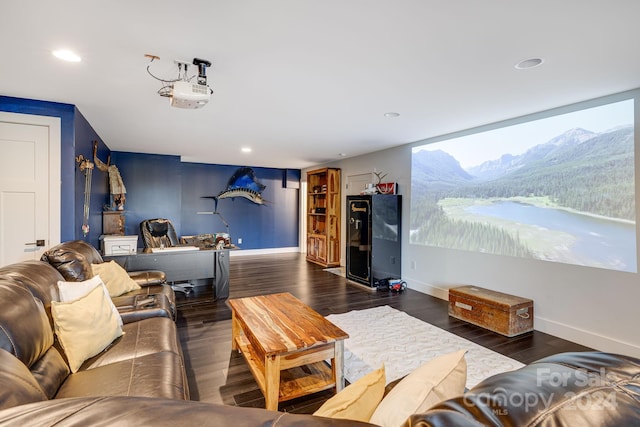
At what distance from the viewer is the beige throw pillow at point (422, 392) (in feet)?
2.40

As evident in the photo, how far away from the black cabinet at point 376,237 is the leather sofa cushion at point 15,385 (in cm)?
440

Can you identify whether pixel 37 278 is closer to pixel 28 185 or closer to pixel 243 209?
pixel 28 185

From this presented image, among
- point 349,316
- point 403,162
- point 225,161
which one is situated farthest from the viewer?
point 225,161

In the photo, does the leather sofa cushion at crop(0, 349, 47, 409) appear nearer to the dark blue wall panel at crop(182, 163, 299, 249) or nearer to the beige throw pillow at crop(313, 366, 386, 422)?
the beige throw pillow at crop(313, 366, 386, 422)

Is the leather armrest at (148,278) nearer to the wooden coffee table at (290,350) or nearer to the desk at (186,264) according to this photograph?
the desk at (186,264)

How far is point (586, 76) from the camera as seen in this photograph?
7.85 feet

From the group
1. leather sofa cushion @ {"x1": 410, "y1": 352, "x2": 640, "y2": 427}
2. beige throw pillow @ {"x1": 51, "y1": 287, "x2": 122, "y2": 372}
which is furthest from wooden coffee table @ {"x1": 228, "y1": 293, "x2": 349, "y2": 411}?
leather sofa cushion @ {"x1": 410, "y1": 352, "x2": 640, "y2": 427}

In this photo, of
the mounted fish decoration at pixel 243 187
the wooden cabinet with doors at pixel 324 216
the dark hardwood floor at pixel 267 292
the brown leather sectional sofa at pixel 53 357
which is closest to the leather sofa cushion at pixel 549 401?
the brown leather sectional sofa at pixel 53 357

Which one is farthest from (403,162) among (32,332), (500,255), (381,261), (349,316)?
(32,332)

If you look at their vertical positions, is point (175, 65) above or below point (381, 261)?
above

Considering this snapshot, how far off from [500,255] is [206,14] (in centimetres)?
391

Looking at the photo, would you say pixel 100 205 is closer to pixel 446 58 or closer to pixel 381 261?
pixel 381 261

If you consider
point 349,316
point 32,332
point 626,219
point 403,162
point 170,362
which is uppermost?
point 403,162

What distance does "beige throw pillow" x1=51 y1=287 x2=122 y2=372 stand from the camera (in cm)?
164
